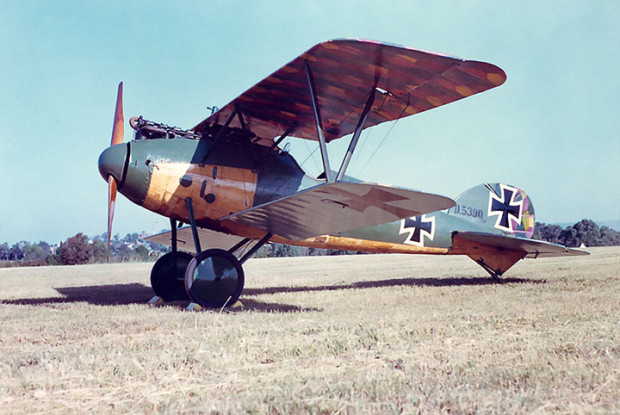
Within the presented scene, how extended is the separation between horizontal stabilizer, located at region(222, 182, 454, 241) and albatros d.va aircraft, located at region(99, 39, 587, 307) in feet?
0.05

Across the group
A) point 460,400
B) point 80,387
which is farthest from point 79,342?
point 460,400

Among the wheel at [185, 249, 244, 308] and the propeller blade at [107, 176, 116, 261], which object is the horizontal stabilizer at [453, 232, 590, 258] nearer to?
the wheel at [185, 249, 244, 308]

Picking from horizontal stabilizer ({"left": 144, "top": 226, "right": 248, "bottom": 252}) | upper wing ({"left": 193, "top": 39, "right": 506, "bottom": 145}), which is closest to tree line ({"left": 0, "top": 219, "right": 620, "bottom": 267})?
horizontal stabilizer ({"left": 144, "top": 226, "right": 248, "bottom": 252})

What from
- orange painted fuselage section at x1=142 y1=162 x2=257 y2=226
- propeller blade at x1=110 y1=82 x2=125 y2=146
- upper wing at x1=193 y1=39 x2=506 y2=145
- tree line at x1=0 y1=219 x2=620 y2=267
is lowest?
tree line at x1=0 y1=219 x2=620 y2=267

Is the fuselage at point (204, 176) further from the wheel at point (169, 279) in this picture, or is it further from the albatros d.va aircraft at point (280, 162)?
the wheel at point (169, 279)

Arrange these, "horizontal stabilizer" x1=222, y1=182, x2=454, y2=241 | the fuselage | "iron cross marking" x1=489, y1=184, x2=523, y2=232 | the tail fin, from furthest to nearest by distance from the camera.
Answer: "iron cross marking" x1=489, y1=184, x2=523, y2=232, the tail fin, the fuselage, "horizontal stabilizer" x1=222, y1=182, x2=454, y2=241

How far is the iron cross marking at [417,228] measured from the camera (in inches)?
333

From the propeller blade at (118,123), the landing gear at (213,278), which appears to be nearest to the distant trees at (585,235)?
the landing gear at (213,278)

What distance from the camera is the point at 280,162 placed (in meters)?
6.46

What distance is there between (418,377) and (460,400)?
0.37 m

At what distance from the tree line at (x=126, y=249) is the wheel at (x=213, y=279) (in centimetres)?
1656

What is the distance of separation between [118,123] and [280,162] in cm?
248

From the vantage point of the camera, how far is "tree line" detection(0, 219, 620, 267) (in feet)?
106

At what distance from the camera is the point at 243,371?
2334 millimetres
